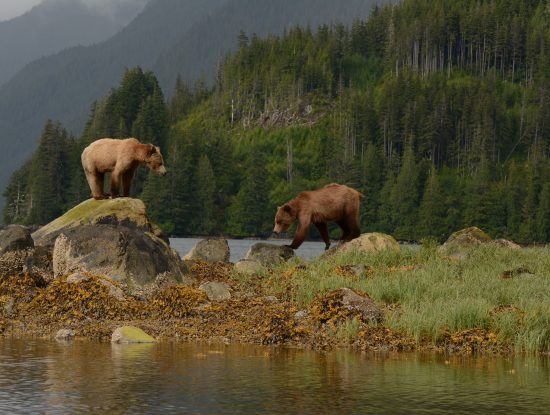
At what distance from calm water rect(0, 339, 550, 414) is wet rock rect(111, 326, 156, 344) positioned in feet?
1.77

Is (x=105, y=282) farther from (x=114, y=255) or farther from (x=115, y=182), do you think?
(x=115, y=182)

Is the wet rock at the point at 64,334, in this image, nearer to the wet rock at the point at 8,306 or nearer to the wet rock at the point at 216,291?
the wet rock at the point at 8,306

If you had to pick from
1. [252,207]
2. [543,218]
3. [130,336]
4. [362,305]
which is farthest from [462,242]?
[252,207]

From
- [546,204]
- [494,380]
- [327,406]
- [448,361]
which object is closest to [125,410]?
[327,406]

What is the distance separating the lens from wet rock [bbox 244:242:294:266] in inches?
1167

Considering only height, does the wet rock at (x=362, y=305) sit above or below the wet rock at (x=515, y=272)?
below

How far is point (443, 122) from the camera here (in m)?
186

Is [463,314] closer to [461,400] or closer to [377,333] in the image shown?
[377,333]

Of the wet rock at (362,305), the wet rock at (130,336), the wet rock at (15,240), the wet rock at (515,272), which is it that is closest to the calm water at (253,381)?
the wet rock at (130,336)

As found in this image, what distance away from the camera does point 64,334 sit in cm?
1720

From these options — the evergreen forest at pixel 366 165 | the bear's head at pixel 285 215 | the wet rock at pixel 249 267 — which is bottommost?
the wet rock at pixel 249 267

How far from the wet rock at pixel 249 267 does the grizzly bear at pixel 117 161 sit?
438 cm

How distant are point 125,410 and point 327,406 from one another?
253cm

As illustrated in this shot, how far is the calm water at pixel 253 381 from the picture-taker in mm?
10289
